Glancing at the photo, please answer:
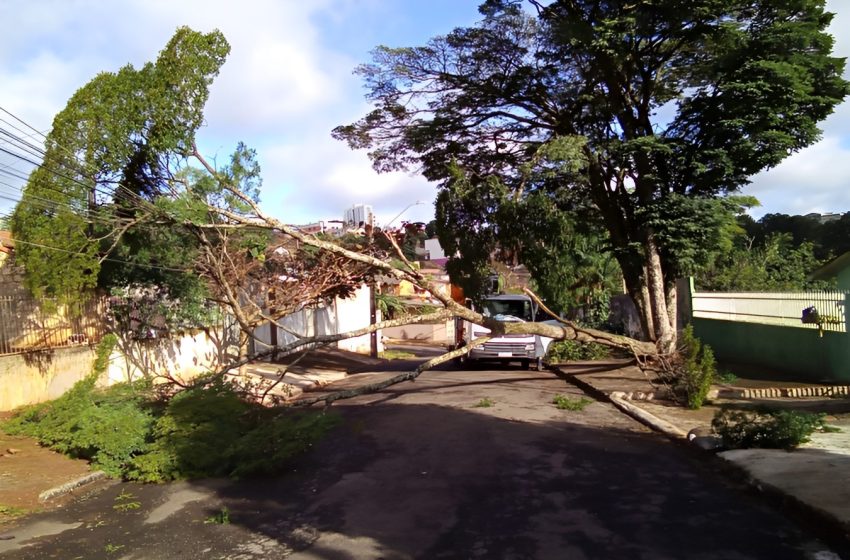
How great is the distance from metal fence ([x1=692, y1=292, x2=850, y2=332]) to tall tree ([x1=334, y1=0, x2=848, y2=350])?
248 centimetres

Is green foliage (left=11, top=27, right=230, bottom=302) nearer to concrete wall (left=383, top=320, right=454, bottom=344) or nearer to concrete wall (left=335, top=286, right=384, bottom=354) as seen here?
concrete wall (left=335, top=286, right=384, bottom=354)

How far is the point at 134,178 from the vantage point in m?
11.7

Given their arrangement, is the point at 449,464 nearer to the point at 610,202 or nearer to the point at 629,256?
the point at 629,256

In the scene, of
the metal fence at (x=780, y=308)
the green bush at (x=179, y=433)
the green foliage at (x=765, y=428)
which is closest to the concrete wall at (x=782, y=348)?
the metal fence at (x=780, y=308)

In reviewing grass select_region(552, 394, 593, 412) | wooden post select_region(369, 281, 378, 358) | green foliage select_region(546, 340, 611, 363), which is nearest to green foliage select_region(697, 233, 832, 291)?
green foliage select_region(546, 340, 611, 363)

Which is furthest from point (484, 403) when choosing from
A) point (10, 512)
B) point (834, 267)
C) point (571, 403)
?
point (834, 267)

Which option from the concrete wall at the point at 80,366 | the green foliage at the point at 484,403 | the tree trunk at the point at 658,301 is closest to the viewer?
the concrete wall at the point at 80,366

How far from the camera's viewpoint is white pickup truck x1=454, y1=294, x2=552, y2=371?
19031 mm

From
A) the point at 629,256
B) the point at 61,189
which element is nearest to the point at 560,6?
the point at 629,256

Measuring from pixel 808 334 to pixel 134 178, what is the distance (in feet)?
46.8

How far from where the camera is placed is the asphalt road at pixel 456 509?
523 cm

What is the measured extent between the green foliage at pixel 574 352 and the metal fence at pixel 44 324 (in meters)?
12.9

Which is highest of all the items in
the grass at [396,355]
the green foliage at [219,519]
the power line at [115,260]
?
the power line at [115,260]

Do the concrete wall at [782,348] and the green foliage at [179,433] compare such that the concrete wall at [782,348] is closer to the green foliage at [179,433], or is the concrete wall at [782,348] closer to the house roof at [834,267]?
the house roof at [834,267]
